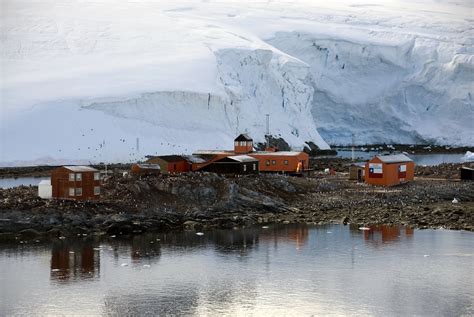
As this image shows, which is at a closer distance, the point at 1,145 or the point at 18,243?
the point at 18,243

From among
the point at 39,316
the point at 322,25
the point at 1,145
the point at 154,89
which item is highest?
the point at 322,25

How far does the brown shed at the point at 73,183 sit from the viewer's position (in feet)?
72.4

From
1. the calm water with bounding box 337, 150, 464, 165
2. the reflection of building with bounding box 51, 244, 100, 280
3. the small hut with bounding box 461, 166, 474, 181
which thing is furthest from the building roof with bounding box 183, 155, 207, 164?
the calm water with bounding box 337, 150, 464, 165

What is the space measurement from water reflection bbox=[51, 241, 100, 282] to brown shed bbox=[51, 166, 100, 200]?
2486 millimetres

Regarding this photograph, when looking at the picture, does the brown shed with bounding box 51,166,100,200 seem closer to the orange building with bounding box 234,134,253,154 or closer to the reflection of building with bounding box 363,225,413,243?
the reflection of building with bounding box 363,225,413,243

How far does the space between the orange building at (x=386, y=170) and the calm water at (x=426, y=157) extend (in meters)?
11.5

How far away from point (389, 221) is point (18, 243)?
9.10 meters

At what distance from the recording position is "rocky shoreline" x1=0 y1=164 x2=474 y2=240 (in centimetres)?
2092

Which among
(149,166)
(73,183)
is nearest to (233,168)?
(149,166)

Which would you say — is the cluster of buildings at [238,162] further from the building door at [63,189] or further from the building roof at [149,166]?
the building door at [63,189]

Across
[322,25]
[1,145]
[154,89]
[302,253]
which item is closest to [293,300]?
[302,253]

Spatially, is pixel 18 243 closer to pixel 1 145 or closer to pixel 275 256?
pixel 275 256

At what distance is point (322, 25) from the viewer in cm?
5909

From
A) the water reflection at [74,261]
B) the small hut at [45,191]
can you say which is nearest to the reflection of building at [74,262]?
the water reflection at [74,261]
